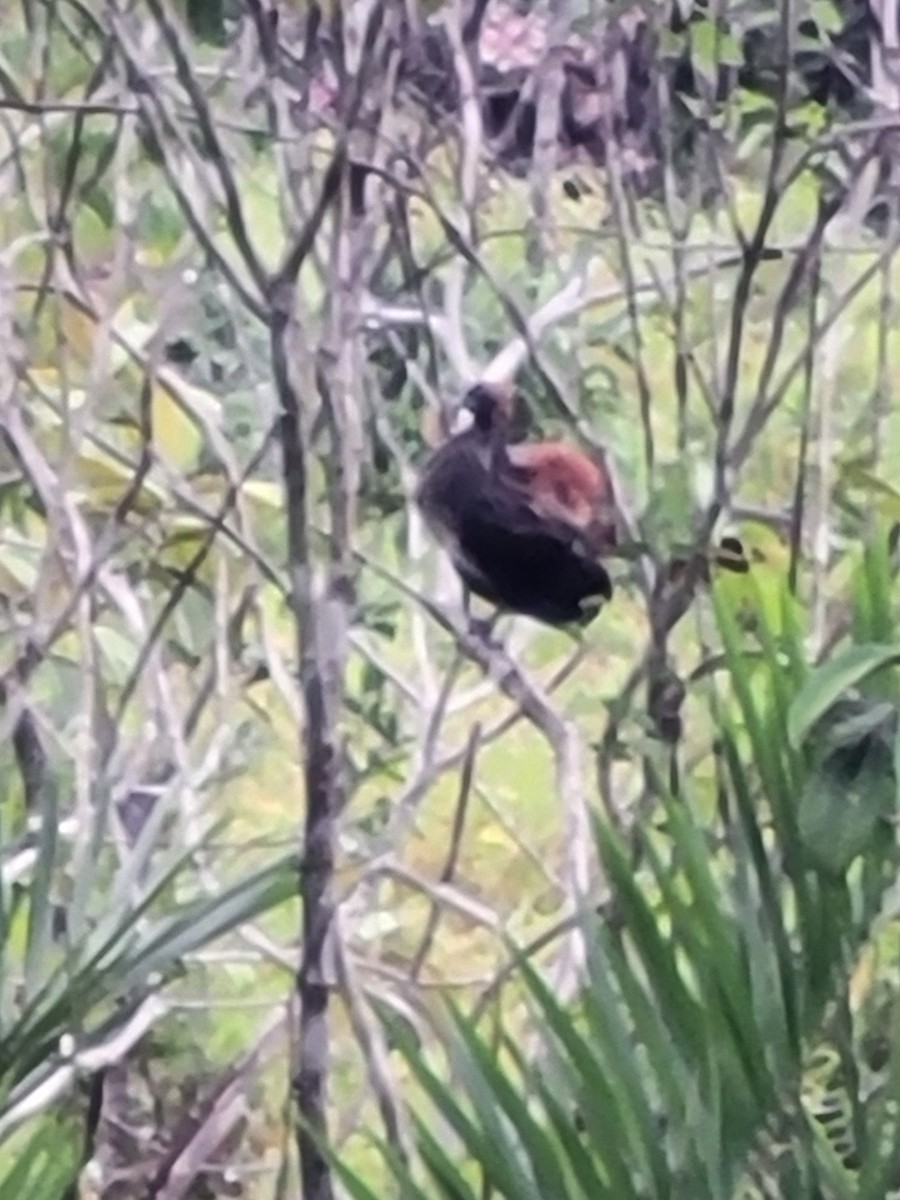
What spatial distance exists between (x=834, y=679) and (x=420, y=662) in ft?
2.79

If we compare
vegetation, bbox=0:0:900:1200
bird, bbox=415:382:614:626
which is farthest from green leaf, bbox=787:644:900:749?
bird, bbox=415:382:614:626

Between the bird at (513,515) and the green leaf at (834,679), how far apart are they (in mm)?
333

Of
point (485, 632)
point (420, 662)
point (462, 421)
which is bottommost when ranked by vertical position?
point (420, 662)

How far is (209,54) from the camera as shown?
8.79ft

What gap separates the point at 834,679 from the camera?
854 millimetres

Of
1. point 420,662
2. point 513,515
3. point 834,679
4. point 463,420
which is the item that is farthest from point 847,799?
point 420,662

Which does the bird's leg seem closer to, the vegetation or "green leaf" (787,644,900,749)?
the vegetation

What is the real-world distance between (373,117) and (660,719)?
402 mm

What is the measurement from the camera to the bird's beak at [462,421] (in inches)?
47.3

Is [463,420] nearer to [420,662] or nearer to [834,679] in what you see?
[420,662]

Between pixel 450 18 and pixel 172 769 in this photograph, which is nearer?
pixel 450 18

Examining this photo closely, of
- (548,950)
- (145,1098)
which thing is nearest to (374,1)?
(548,950)

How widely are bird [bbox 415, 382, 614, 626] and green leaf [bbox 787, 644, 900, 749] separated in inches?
13.1

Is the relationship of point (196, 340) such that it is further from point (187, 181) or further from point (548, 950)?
point (187, 181)
